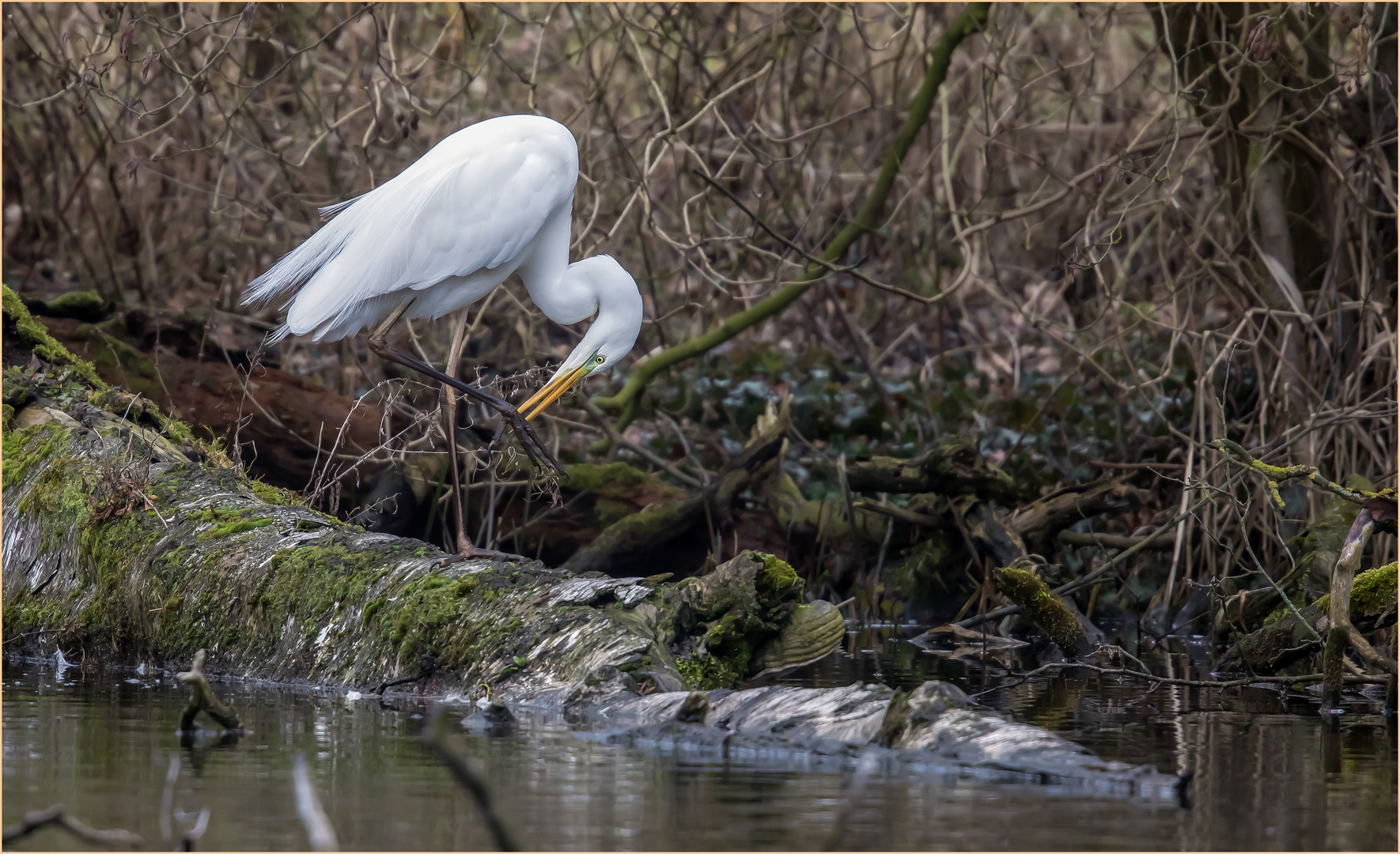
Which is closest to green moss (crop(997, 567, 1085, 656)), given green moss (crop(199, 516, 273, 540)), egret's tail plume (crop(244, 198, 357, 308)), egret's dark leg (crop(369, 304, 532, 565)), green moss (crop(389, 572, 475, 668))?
egret's dark leg (crop(369, 304, 532, 565))

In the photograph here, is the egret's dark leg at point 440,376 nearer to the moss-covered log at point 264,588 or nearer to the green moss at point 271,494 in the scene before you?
the moss-covered log at point 264,588

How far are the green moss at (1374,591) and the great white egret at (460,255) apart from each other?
10.5ft

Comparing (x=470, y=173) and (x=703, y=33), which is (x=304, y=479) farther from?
(x=703, y=33)

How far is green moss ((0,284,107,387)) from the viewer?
23.5 ft

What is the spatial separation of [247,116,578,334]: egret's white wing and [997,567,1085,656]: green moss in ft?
8.94

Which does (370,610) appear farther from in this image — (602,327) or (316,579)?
(602,327)

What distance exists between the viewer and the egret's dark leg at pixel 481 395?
629 cm

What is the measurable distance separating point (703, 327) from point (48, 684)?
252 inches

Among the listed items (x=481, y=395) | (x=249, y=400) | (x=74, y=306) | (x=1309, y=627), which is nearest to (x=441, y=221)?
(x=481, y=395)

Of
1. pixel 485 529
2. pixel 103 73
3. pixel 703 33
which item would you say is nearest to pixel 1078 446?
pixel 485 529

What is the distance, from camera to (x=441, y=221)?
668cm

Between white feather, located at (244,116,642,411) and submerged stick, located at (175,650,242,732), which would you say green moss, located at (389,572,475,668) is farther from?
white feather, located at (244,116,642,411)

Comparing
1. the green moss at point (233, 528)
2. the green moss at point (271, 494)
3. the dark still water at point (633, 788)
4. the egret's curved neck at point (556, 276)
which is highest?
the egret's curved neck at point (556, 276)

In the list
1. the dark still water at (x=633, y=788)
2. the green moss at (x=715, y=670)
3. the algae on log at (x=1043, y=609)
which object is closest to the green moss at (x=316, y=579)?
the dark still water at (x=633, y=788)
